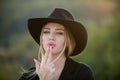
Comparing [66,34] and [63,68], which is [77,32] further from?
[63,68]

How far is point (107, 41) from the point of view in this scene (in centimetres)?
184

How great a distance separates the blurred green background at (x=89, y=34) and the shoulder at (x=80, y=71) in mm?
173

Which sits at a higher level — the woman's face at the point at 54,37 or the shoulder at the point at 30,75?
the woman's face at the point at 54,37

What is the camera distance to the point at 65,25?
1614mm

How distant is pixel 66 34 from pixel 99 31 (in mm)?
306

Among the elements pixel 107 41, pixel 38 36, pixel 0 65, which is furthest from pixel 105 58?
pixel 0 65

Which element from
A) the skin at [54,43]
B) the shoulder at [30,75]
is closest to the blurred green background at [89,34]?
the shoulder at [30,75]

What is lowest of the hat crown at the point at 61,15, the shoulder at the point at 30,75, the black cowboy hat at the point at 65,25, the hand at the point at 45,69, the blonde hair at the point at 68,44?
the shoulder at the point at 30,75

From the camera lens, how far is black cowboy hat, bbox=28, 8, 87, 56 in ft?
5.29

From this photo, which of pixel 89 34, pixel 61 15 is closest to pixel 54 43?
pixel 61 15

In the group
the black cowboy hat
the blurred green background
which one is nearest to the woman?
the black cowboy hat

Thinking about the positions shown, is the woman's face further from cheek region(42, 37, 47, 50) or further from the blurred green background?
the blurred green background

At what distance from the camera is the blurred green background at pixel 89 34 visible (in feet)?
5.97

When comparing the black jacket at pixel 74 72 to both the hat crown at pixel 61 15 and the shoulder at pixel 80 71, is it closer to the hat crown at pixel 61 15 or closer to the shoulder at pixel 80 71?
the shoulder at pixel 80 71
